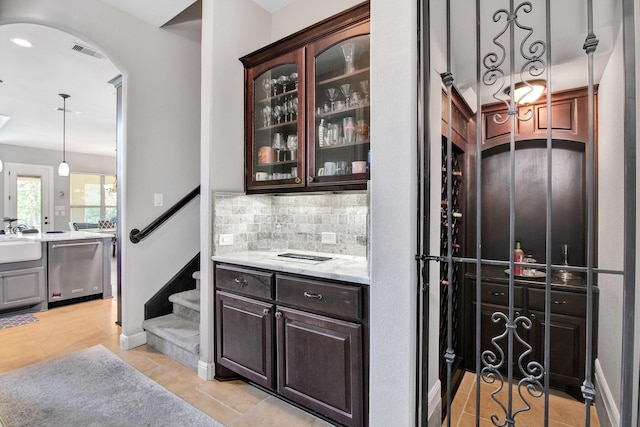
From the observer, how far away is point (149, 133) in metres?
2.96

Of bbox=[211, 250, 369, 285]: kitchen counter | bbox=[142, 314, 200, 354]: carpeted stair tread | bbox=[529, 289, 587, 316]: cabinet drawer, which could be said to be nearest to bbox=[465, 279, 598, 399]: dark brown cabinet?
bbox=[529, 289, 587, 316]: cabinet drawer

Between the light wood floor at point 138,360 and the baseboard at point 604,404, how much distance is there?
5.21 feet

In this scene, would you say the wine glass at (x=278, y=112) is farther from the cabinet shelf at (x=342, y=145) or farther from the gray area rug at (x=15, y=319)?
the gray area rug at (x=15, y=319)

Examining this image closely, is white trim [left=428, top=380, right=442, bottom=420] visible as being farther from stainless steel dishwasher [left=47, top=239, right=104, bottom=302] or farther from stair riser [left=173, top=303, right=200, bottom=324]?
stainless steel dishwasher [left=47, top=239, right=104, bottom=302]

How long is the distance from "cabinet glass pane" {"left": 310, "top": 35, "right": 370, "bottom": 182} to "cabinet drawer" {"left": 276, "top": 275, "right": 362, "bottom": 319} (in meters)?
0.70

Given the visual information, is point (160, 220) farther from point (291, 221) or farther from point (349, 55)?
point (349, 55)

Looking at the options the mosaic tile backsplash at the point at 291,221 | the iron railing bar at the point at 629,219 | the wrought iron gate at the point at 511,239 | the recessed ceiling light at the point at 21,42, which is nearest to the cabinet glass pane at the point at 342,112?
the mosaic tile backsplash at the point at 291,221

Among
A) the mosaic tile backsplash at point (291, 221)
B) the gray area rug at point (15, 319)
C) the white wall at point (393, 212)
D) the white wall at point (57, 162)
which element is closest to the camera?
the white wall at point (393, 212)

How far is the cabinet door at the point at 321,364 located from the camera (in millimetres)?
1635

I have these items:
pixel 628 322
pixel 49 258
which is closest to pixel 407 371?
pixel 628 322

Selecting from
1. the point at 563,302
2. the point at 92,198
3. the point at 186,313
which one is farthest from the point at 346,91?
the point at 92,198

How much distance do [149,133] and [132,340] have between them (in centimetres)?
191

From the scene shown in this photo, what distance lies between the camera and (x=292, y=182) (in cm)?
229

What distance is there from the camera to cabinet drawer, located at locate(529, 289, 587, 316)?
229 cm
